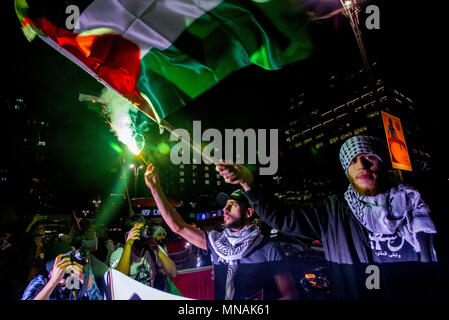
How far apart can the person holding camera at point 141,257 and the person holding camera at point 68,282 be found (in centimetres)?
65

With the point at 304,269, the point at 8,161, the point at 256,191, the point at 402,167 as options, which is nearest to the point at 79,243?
the point at 256,191

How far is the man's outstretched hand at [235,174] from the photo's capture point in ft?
6.89

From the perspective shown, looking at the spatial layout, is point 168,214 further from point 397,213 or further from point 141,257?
point 397,213

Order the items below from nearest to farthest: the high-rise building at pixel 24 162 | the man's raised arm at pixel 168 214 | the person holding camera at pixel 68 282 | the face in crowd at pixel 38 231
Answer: the person holding camera at pixel 68 282
the man's raised arm at pixel 168 214
the face in crowd at pixel 38 231
the high-rise building at pixel 24 162

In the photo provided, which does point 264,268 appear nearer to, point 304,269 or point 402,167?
point 304,269

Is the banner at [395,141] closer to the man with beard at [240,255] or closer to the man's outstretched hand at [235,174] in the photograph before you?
the man with beard at [240,255]

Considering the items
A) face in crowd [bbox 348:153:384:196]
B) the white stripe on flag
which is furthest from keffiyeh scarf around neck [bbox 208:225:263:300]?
the white stripe on flag

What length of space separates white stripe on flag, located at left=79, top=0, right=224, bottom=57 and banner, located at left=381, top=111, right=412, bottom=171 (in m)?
7.25

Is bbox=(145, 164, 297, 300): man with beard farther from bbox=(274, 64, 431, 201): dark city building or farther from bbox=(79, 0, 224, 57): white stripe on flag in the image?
bbox=(274, 64, 431, 201): dark city building

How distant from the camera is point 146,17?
101 inches

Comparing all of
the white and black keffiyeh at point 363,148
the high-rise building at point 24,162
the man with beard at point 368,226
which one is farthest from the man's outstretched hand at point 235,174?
the high-rise building at point 24,162

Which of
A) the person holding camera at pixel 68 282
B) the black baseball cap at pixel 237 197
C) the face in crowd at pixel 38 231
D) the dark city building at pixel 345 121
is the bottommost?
the person holding camera at pixel 68 282

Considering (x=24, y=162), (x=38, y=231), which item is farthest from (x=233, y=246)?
(x=24, y=162)

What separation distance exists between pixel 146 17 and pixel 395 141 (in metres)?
8.74
